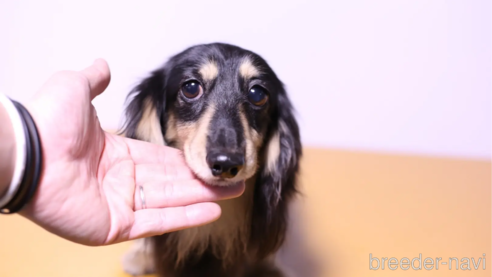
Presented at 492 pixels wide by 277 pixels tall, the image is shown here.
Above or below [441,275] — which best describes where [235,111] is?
above

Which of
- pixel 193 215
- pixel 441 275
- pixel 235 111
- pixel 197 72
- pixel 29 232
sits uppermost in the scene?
pixel 197 72

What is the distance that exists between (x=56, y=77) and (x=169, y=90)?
13.5 inches

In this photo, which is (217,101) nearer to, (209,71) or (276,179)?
(209,71)

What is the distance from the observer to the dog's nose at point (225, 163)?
810 millimetres

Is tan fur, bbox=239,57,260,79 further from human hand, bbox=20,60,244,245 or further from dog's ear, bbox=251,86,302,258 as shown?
human hand, bbox=20,60,244,245

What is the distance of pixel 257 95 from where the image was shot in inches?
42.3

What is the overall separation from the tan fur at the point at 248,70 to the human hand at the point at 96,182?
0.28 meters

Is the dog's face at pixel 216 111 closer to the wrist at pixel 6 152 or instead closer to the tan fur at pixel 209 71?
the tan fur at pixel 209 71

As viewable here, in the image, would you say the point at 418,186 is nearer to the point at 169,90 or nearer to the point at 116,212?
the point at 169,90

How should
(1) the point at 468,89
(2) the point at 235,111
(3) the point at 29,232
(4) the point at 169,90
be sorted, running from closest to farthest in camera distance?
1. (2) the point at 235,111
2. (4) the point at 169,90
3. (3) the point at 29,232
4. (1) the point at 468,89

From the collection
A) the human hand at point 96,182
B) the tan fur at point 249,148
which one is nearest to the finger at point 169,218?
the human hand at point 96,182

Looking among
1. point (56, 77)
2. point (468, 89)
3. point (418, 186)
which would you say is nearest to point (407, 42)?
point (468, 89)

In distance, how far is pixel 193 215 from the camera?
0.83 meters

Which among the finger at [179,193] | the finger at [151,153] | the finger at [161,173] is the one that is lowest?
the finger at [179,193]
